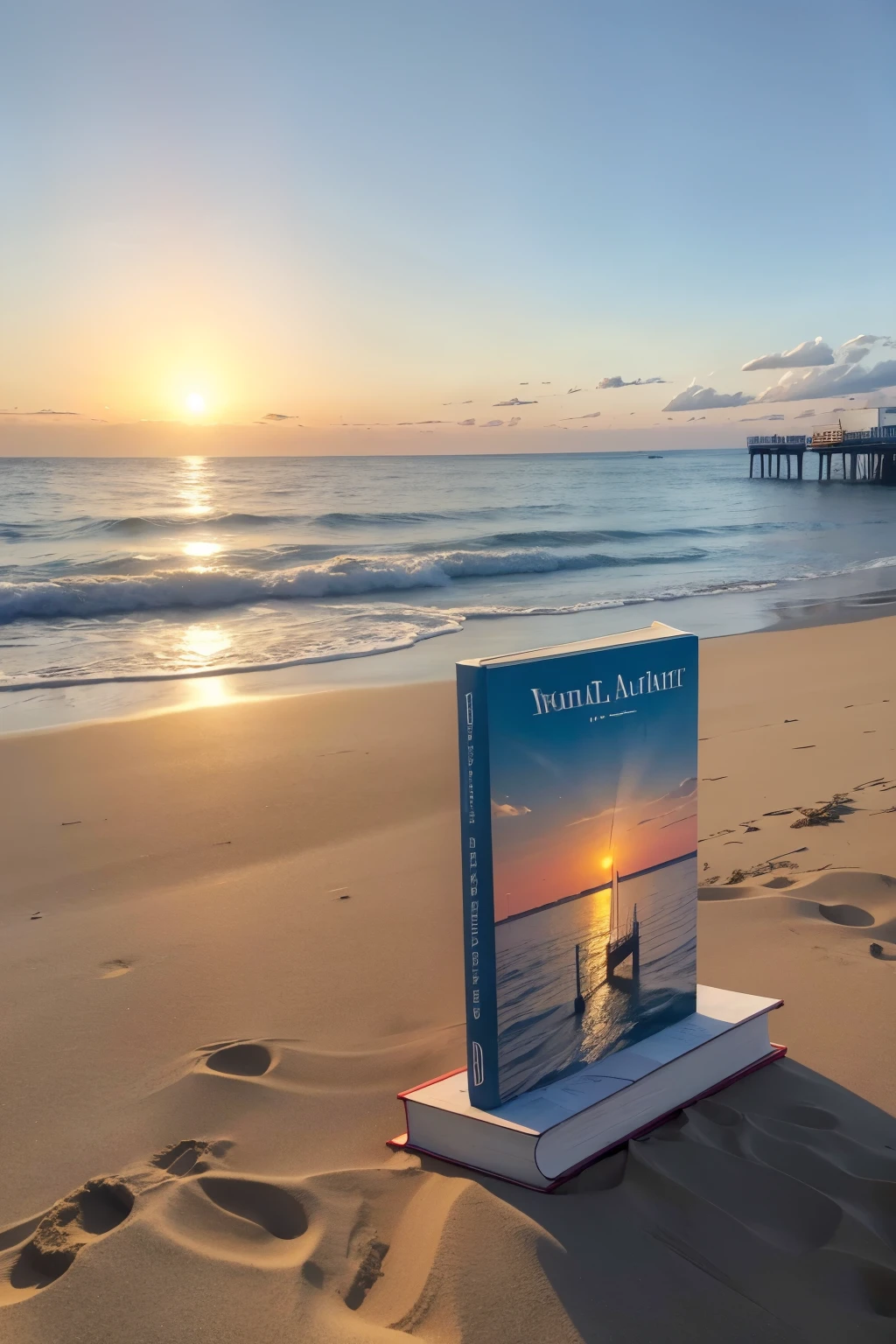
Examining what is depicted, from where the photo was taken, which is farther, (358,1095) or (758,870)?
(758,870)

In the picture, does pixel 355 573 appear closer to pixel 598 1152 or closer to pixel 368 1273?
pixel 598 1152

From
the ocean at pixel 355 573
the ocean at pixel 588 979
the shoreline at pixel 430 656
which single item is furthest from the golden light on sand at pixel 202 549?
Result: the ocean at pixel 588 979

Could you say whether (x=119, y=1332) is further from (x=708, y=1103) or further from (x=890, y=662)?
(x=890, y=662)

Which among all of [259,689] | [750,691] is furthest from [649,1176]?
[259,689]

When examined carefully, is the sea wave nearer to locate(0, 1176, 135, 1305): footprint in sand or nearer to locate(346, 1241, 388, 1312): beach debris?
locate(0, 1176, 135, 1305): footprint in sand

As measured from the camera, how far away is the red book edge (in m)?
2.22

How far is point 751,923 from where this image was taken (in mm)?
3787

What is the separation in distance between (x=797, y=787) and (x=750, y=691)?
9.02ft

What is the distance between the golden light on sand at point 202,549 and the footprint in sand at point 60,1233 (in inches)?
901

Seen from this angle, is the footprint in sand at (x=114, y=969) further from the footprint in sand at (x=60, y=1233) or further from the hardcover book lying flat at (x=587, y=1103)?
the hardcover book lying flat at (x=587, y=1103)

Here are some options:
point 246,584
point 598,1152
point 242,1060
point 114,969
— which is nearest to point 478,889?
point 598,1152

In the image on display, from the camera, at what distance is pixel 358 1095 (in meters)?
2.84

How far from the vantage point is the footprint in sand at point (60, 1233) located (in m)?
2.09

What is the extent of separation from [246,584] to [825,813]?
1532 cm
